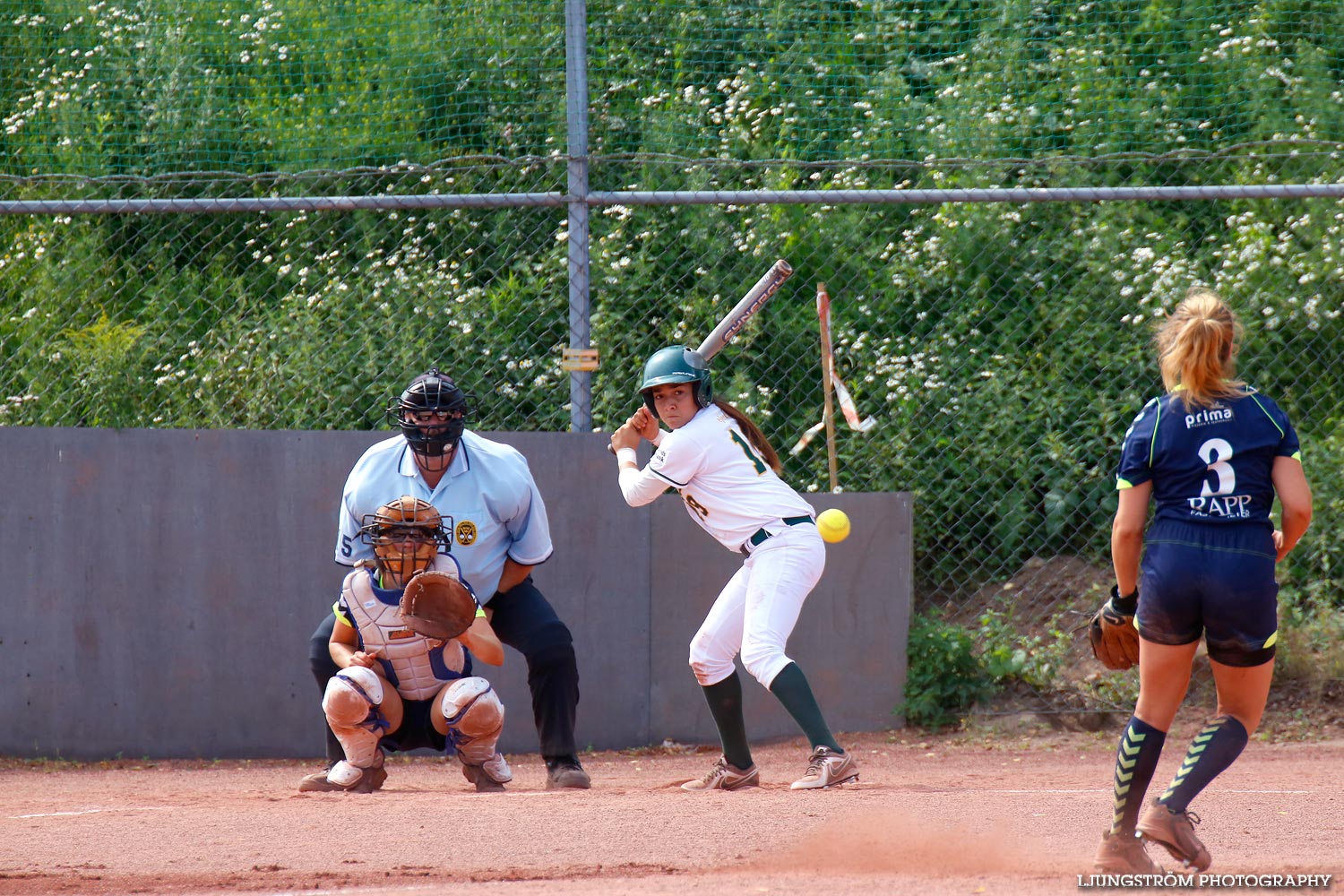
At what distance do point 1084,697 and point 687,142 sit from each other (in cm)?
393

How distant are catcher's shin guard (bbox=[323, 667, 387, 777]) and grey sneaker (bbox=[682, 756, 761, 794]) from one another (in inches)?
48.7

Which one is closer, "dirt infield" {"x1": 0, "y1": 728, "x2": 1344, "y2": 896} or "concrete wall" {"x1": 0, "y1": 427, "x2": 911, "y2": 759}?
"dirt infield" {"x1": 0, "y1": 728, "x2": 1344, "y2": 896}

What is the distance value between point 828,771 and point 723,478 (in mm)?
1218

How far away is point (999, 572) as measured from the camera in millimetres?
7258

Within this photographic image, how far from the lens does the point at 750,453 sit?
16.8 feet

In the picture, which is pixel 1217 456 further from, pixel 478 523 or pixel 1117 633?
pixel 478 523

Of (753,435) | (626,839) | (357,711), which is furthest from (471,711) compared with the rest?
(753,435)

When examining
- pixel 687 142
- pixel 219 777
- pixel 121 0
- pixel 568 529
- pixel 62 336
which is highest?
pixel 121 0

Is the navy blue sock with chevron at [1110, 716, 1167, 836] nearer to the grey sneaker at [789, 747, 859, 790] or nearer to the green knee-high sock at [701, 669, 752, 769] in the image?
the grey sneaker at [789, 747, 859, 790]

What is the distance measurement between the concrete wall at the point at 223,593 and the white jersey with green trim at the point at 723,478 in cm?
145

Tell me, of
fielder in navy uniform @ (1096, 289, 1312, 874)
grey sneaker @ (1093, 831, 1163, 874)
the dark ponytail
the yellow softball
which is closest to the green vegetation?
the yellow softball

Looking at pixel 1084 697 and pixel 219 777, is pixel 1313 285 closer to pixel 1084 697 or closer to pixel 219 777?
pixel 1084 697

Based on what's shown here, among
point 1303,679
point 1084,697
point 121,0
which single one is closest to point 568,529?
point 1084,697

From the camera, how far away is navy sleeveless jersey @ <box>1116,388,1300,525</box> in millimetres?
3271
